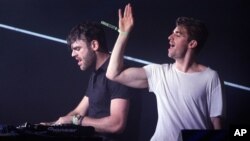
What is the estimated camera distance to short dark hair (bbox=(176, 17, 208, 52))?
2482 mm

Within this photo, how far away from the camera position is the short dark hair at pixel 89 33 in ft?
8.04

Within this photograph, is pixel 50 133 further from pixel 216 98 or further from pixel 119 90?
pixel 216 98

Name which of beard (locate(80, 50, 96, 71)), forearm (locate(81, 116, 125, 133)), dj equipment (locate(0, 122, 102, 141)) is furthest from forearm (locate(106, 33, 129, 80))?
dj equipment (locate(0, 122, 102, 141))

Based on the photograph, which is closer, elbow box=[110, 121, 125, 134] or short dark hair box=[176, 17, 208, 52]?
elbow box=[110, 121, 125, 134]

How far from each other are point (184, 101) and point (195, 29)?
1.48ft

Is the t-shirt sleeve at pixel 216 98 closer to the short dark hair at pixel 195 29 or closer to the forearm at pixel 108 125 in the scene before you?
the short dark hair at pixel 195 29

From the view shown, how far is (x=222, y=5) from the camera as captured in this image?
8.54ft

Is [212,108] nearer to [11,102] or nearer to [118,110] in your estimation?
[118,110]

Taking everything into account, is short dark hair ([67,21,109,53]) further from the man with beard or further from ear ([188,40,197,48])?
ear ([188,40,197,48])

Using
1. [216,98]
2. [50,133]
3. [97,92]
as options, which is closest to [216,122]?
[216,98]

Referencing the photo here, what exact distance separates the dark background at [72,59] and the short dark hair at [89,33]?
4cm

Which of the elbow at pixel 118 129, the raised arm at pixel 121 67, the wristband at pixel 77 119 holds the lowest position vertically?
the elbow at pixel 118 129

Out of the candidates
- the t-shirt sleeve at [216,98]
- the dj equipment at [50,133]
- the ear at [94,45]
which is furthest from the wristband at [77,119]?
the t-shirt sleeve at [216,98]

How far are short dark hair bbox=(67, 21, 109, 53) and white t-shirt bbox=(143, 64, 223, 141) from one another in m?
0.36
